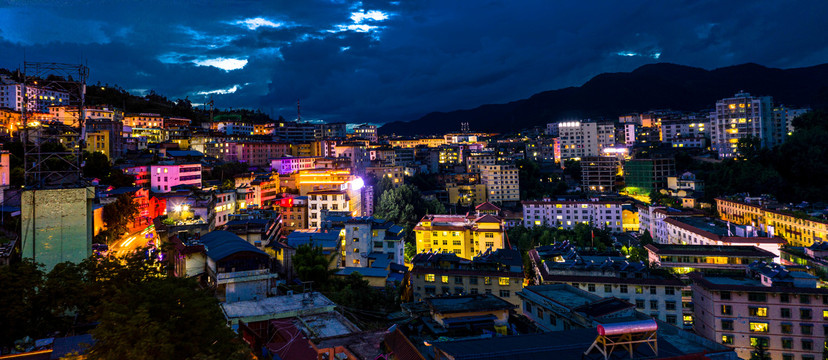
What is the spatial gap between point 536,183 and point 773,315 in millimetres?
46595

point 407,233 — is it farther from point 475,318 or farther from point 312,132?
point 312,132

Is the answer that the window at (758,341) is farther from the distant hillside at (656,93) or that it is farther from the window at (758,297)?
the distant hillside at (656,93)

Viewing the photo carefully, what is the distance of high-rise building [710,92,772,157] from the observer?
2532 inches

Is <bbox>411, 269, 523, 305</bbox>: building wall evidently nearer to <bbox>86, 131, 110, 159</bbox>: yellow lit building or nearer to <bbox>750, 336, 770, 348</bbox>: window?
<bbox>750, 336, 770, 348</bbox>: window

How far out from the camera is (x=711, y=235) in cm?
3653

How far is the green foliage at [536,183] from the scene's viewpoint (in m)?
65.8

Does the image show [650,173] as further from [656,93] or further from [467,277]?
[656,93]


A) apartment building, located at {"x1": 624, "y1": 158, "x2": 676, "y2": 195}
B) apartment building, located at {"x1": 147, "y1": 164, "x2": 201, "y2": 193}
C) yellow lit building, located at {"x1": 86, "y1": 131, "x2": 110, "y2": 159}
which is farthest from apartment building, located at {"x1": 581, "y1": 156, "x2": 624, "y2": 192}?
yellow lit building, located at {"x1": 86, "y1": 131, "x2": 110, "y2": 159}

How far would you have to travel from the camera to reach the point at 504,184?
6475cm

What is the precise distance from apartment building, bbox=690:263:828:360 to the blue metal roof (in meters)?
23.1

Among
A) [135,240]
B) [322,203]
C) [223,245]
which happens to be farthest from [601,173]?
[135,240]

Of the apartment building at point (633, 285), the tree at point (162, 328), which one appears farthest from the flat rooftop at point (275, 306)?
the apartment building at point (633, 285)

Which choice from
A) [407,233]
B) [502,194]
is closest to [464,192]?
[502,194]

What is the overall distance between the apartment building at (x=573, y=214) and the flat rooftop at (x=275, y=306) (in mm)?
41418
